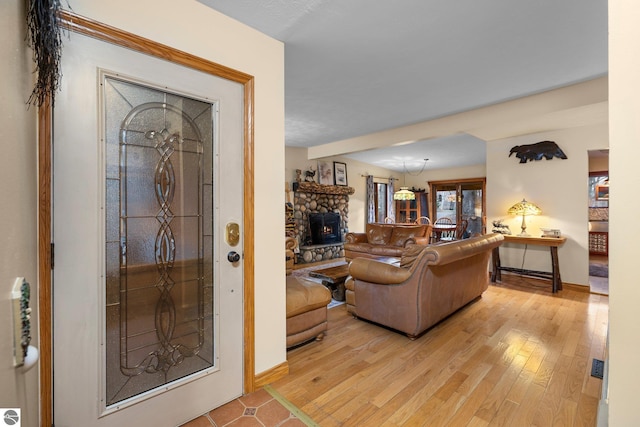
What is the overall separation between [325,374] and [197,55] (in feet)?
7.52

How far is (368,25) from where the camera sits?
210 cm

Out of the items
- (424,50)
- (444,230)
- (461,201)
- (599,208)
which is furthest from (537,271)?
(461,201)

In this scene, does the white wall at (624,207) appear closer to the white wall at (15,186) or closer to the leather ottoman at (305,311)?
Answer: the white wall at (15,186)

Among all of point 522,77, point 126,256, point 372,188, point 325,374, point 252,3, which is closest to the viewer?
point 126,256

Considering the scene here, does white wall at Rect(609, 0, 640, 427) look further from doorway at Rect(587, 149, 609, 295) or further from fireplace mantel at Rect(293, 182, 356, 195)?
doorway at Rect(587, 149, 609, 295)

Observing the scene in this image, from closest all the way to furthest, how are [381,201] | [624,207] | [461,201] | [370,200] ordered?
[624,207]
[370,200]
[461,201]
[381,201]

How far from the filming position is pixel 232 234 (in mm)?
1778

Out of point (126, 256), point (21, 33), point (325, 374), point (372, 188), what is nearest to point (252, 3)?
point (21, 33)

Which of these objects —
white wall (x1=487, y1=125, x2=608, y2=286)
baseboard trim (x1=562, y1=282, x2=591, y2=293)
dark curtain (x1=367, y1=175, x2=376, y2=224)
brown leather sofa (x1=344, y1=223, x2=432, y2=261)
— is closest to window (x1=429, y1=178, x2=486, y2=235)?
dark curtain (x1=367, y1=175, x2=376, y2=224)

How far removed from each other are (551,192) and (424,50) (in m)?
3.42

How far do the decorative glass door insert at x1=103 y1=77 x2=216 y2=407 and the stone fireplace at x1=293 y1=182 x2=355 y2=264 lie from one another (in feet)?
16.1

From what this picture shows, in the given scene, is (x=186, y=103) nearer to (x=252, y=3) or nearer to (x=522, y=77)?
(x=252, y=3)

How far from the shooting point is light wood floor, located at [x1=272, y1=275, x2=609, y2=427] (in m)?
1.68

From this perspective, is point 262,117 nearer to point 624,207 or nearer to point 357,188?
point 624,207
